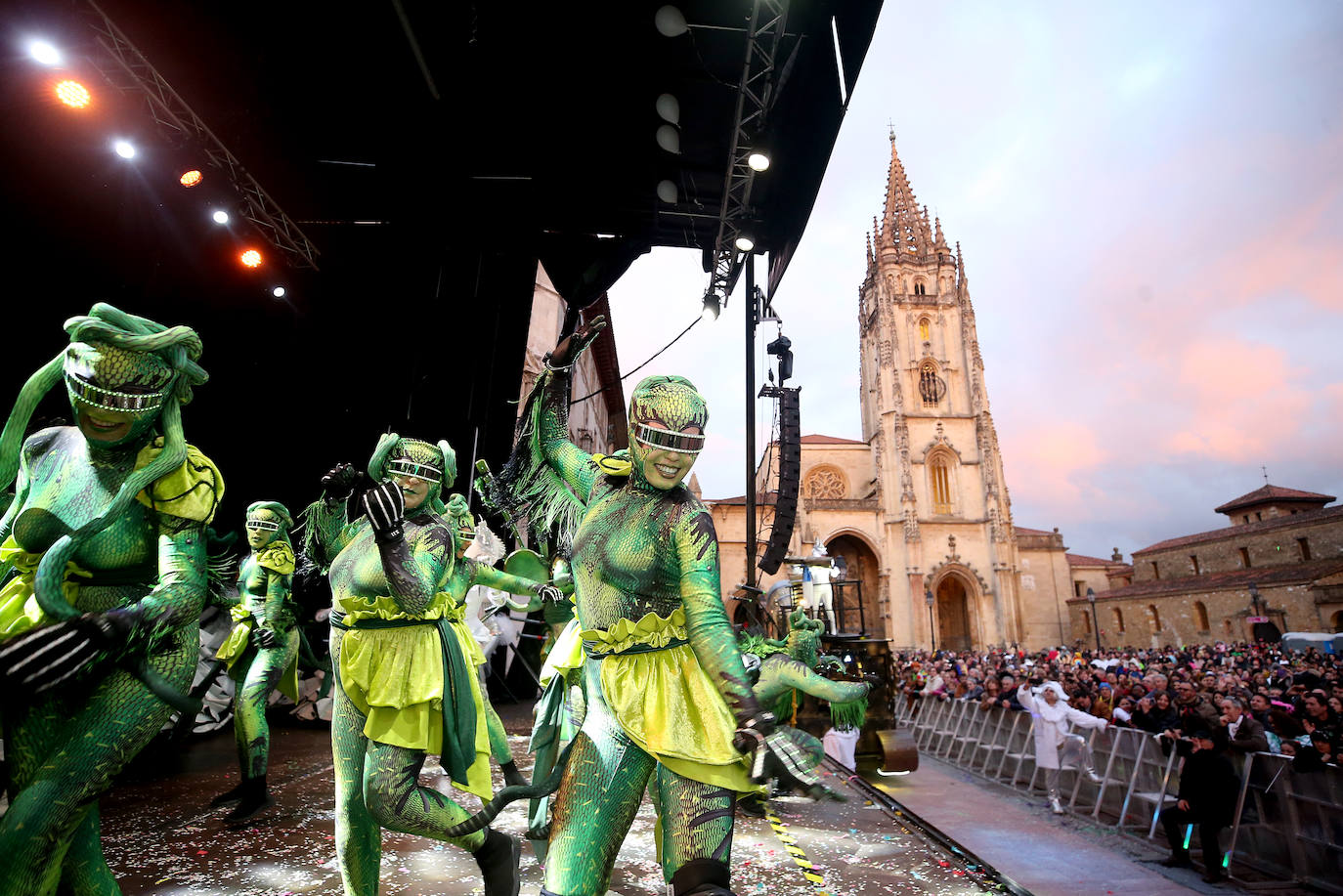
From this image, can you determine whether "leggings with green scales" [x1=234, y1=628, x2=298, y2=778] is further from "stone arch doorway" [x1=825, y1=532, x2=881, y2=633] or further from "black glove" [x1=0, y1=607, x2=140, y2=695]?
"stone arch doorway" [x1=825, y1=532, x2=881, y2=633]

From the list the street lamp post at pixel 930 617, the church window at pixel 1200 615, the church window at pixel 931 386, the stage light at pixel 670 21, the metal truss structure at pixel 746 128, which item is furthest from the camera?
the church window at pixel 931 386

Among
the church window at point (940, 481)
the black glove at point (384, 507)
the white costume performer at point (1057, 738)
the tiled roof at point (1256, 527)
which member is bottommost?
the white costume performer at point (1057, 738)

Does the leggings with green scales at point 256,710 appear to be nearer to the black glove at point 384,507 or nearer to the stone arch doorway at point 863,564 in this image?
the black glove at point 384,507

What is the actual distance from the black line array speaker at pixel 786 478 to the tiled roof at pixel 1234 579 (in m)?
32.4

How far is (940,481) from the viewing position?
43594mm

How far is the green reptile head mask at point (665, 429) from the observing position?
1.90 meters

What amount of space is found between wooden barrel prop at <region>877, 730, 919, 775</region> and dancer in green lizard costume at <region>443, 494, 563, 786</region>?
6.87 m

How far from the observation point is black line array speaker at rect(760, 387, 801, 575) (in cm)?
1114

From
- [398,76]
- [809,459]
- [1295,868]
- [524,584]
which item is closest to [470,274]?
[398,76]

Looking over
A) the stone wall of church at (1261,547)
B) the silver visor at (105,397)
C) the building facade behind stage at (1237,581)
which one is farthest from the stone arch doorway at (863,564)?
the silver visor at (105,397)

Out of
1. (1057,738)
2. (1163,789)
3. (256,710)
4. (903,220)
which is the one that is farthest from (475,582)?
(903,220)

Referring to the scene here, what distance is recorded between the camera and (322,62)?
5805mm

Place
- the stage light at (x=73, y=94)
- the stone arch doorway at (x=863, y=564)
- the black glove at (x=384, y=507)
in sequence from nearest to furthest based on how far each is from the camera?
1. the black glove at (x=384, y=507)
2. the stage light at (x=73, y=94)
3. the stone arch doorway at (x=863, y=564)

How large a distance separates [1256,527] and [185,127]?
50.7 meters
